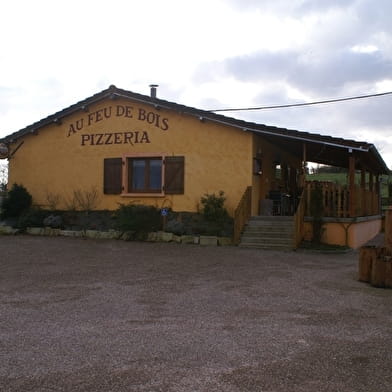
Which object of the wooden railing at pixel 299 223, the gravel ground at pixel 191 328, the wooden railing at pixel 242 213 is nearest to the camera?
the gravel ground at pixel 191 328

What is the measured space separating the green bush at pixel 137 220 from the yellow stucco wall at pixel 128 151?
1.18 meters

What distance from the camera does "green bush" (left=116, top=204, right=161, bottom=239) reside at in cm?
1377

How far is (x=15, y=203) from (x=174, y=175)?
5.84m

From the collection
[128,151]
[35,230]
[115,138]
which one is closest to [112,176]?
[128,151]

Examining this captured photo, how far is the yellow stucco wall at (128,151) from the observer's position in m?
14.3

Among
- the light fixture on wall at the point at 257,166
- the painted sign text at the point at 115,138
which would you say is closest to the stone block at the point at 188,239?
the light fixture on wall at the point at 257,166

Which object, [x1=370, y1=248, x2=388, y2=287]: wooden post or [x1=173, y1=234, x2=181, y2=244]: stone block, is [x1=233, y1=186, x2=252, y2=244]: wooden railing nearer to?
[x1=173, y1=234, x2=181, y2=244]: stone block

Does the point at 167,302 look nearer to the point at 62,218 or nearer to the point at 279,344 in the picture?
the point at 279,344

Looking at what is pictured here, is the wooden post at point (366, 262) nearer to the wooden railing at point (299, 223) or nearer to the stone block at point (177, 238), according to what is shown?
the wooden railing at point (299, 223)

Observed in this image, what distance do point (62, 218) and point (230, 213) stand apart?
5825 millimetres

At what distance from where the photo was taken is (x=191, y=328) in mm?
5137

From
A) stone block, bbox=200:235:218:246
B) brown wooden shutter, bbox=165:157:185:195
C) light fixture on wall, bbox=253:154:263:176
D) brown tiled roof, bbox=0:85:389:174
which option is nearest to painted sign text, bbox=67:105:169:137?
brown tiled roof, bbox=0:85:389:174

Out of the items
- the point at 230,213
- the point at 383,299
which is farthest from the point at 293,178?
the point at 383,299

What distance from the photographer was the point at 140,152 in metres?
15.5
